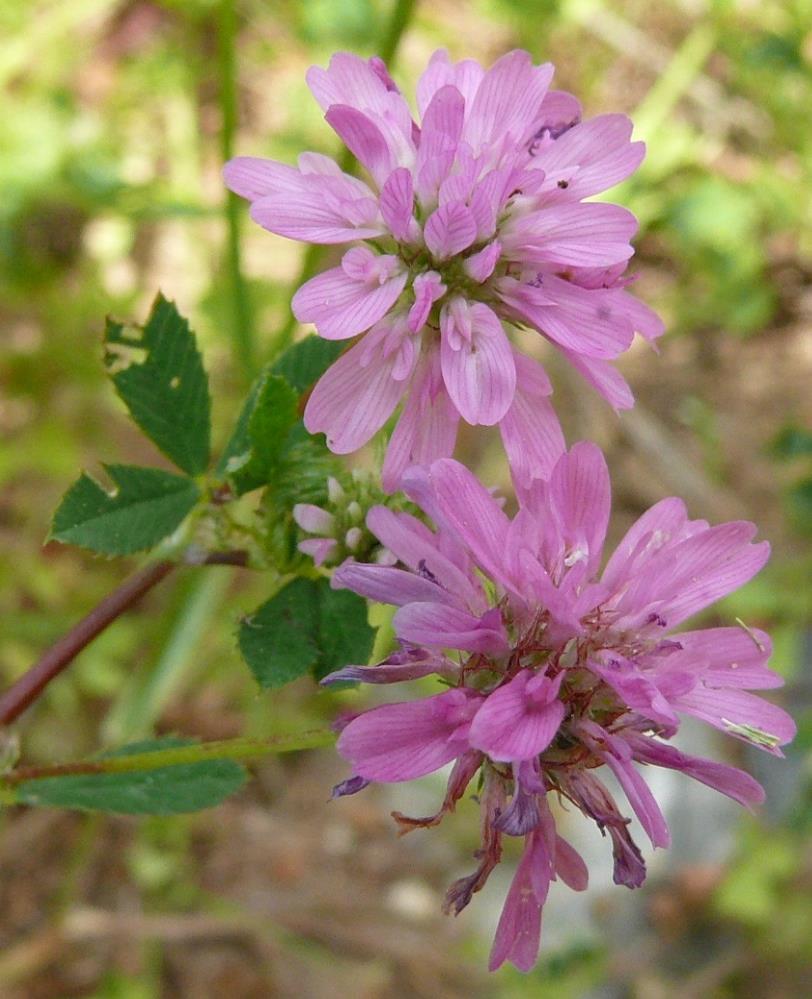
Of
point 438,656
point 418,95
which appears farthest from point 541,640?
point 418,95

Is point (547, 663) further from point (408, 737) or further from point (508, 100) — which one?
point (508, 100)

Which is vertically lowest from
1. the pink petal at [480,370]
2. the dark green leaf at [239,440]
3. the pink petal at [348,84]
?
the dark green leaf at [239,440]

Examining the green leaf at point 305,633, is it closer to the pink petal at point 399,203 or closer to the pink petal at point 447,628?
the pink petal at point 447,628

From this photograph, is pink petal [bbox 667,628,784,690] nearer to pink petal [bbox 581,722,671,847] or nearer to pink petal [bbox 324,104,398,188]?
pink petal [bbox 581,722,671,847]

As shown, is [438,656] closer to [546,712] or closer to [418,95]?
[546,712]

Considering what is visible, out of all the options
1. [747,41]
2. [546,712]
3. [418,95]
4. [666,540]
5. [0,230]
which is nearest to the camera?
[546,712]

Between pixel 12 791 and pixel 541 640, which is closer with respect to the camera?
pixel 541 640

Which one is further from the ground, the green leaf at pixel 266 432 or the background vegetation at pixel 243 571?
the green leaf at pixel 266 432

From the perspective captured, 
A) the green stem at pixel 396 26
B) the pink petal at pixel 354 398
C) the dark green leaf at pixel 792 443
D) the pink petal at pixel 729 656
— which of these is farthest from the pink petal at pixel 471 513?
the dark green leaf at pixel 792 443
